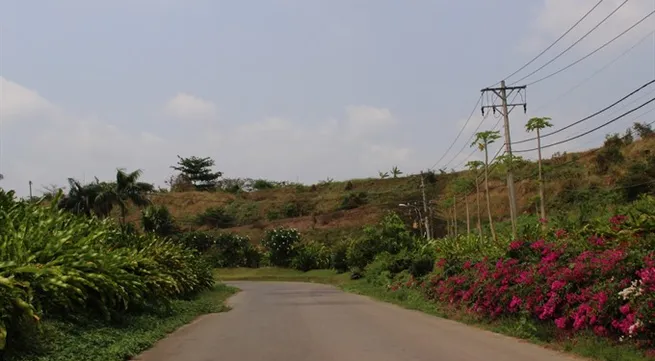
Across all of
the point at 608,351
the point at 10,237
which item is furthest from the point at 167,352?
the point at 608,351

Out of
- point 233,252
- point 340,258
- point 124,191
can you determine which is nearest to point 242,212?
point 233,252

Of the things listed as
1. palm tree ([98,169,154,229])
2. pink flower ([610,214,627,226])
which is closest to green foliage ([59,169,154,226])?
palm tree ([98,169,154,229])

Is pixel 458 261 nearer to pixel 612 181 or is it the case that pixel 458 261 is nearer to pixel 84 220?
pixel 84 220

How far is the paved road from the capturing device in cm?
1086

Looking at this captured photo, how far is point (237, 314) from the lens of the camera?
2148 centimetres

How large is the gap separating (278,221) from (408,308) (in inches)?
2978

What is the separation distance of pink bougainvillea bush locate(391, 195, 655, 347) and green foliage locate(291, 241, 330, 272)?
154ft

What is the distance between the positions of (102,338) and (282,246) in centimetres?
5708

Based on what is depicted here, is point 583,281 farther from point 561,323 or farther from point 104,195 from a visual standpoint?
point 104,195

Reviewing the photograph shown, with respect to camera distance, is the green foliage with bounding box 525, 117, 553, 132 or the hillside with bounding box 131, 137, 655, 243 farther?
the hillside with bounding box 131, 137, 655, 243

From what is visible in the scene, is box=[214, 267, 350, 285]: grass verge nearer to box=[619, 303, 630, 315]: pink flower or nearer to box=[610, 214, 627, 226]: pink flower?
box=[610, 214, 627, 226]: pink flower

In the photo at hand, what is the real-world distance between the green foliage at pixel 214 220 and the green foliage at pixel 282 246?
104 ft

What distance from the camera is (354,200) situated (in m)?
103

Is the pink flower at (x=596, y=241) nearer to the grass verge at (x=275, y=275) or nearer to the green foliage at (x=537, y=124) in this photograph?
the green foliage at (x=537, y=124)
